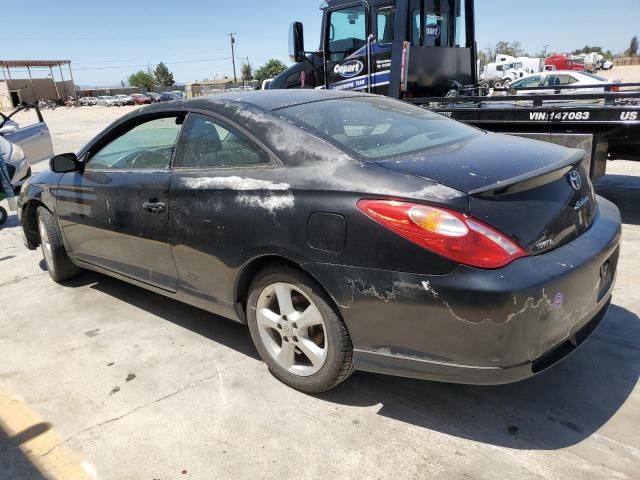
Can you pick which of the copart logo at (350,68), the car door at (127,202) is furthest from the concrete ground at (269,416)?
the copart logo at (350,68)

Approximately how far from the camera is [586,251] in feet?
7.95

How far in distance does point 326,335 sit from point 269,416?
1.73 feet

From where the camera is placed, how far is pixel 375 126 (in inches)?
122

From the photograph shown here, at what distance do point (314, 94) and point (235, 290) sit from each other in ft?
4.52

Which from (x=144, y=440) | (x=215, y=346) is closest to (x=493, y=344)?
(x=144, y=440)

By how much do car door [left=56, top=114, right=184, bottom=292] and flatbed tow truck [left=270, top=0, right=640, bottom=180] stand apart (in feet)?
13.3

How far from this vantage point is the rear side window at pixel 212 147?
9.57 feet

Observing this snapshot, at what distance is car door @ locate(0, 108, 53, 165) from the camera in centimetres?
797

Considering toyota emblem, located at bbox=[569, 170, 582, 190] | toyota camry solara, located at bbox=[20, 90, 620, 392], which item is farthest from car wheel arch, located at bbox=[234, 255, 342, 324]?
toyota emblem, located at bbox=[569, 170, 582, 190]

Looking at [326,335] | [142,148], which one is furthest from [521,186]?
[142,148]

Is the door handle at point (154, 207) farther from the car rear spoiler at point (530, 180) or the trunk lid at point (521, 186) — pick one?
the car rear spoiler at point (530, 180)

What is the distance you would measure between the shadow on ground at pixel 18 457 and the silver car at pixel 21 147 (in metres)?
5.70

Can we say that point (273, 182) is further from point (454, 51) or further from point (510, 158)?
point (454, 51)

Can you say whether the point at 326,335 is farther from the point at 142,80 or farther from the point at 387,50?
the point at 142,80
